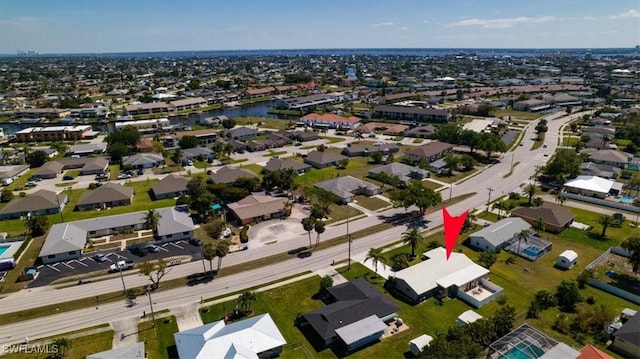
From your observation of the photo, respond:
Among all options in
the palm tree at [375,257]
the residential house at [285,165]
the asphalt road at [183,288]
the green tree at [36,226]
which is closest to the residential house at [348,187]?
the asphalt road at [183,288]

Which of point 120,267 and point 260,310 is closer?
point 260,310

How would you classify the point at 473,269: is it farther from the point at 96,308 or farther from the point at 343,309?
the point at 96,308

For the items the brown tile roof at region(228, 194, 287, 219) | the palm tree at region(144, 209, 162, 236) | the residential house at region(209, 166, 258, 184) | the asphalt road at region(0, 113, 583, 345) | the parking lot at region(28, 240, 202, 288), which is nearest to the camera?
the asphalt road at region(0, 113, 583, 345)

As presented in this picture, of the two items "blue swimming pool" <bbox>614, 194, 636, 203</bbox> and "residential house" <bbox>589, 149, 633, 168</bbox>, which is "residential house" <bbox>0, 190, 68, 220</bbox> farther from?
"residential house" <bbox>589, 149, 633, 168</bbox>

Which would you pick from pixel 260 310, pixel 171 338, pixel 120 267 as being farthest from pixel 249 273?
pixel 120 267

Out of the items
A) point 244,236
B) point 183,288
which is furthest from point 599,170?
point 183,288

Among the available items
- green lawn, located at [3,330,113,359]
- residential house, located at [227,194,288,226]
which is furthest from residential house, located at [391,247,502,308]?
green lawn, located at [3,330,113,359]
